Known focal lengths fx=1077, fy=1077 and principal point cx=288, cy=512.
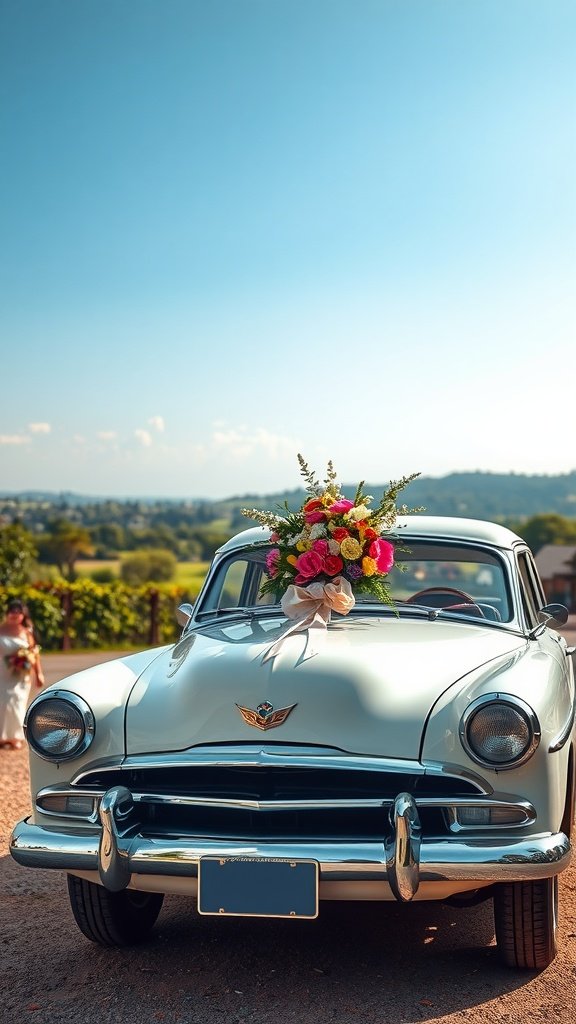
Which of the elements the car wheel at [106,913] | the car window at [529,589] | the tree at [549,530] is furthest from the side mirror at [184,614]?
the tree at [549,530]

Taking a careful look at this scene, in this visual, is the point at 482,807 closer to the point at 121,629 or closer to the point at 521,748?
the point at 521,748

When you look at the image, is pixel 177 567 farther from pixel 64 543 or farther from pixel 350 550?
pixel 350 550

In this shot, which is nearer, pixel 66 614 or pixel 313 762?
pixel 313 762

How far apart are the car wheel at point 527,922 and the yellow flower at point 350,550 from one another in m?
1.66

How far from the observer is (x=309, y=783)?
3941mm

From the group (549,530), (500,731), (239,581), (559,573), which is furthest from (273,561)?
(549,530)

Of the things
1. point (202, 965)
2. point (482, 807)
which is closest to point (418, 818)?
point (482, 807)

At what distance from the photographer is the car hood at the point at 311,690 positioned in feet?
12.8

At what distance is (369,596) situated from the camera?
540 cm

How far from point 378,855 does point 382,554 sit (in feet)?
5.96

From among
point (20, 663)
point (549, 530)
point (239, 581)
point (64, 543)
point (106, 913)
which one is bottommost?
point (64, 543)

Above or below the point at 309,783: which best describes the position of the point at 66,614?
below

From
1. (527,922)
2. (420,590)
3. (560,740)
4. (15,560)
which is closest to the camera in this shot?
(527,922)

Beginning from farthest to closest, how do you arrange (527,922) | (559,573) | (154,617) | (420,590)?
(559,573)
(154,617)
(420,590)
(527,922)
